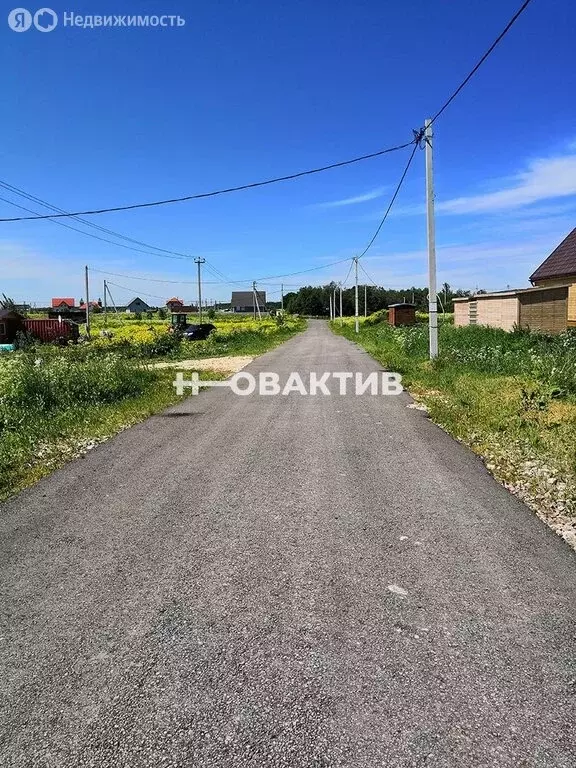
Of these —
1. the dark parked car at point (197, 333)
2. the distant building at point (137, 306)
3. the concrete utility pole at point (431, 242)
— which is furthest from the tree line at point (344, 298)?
the concrete utility pole at point (431, 242)

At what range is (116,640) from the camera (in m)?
2.67

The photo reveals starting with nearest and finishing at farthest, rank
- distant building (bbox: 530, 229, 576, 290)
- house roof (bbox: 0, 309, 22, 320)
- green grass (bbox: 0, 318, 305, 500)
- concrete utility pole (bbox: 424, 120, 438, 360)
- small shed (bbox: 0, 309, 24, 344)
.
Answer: green grass (bbox: 0, 318, 305, 500)
concrete utility pole (bbox: 424, 120, 438, 360)
distant building (bbox: 530, 229, 576, 290)
small shed (bbox: 0, 309, 24, 344)
house roof (bbox: 0, 309, 22, 320)

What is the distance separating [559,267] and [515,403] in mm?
17480

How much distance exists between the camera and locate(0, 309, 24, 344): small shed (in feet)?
115

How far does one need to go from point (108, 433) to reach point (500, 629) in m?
6.29

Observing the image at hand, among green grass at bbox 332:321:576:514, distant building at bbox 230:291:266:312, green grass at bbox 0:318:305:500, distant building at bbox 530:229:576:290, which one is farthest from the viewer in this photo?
distant building at bbox 230:291:266:312

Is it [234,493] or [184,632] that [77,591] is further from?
[234,493]

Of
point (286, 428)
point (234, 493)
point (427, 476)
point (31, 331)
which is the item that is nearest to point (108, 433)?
point (286, 428)

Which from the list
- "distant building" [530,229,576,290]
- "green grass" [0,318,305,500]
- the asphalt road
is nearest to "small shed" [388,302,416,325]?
"distant building" [530,229,576,290]

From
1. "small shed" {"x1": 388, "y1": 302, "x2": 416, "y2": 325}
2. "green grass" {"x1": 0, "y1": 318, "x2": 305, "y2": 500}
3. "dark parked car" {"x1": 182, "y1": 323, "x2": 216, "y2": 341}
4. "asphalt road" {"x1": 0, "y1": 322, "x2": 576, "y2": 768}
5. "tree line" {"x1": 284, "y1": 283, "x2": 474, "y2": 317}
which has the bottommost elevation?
"asphalt road" {"x1": 0, "y1": 322, "x2": 576, "y2": 768}

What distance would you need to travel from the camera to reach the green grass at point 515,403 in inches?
208

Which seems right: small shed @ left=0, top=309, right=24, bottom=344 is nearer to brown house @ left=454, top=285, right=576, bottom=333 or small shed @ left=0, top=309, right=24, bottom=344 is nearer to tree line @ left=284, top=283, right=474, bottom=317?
brown house @ left=454, top=285, right=576, bottom=333

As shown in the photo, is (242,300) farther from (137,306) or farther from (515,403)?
(515,403)

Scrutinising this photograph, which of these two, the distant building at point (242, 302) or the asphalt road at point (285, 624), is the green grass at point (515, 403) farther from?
the distant building at point (242, 302)
